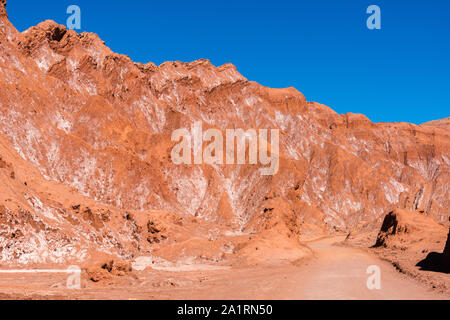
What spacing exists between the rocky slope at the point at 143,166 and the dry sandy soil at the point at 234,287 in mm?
7114

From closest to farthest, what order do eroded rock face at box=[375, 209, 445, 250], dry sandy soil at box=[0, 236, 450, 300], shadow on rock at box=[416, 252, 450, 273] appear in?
dry sandy soil at box=[0, 236, 450, 300], shadow on rock at box=[416, 252, 450, 273], eroded rock face at box=[375, 209, 445, 250]

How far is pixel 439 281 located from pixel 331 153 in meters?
84.5

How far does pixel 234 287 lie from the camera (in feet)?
60.2

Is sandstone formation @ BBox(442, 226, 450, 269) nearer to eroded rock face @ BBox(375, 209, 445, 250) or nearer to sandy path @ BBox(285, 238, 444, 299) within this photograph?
sandy path @ BBox(285, 238, 444, 299)

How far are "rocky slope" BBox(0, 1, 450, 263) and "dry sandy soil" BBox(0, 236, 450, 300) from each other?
711cm

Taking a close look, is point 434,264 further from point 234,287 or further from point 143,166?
point 143,166

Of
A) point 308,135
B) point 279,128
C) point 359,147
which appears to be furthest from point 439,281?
point 359,147

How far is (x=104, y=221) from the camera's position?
31.7 meters

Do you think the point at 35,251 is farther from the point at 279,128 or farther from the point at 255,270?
the point at 279,128

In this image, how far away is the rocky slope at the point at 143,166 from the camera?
29734 mm

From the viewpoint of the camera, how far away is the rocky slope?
29.7m

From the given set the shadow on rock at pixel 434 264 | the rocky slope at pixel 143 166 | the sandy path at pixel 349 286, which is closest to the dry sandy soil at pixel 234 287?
the sandy path at pixel 349 286

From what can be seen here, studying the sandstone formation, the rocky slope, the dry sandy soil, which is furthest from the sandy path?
the rocky slope

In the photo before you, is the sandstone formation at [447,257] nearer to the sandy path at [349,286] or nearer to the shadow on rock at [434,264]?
the shadow on rock at [434,264]
